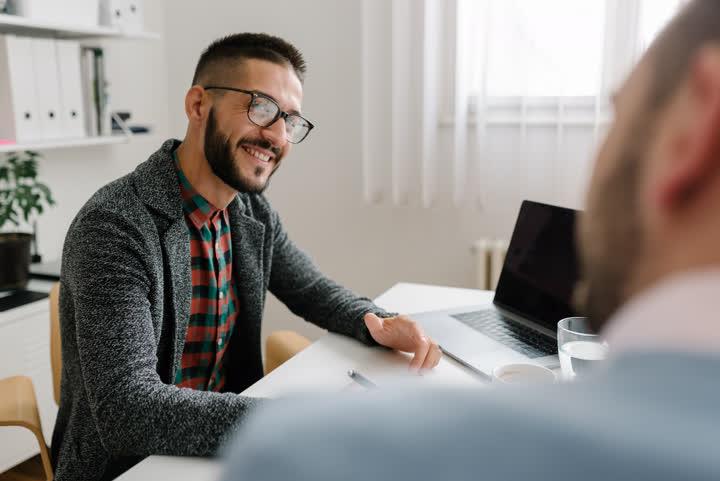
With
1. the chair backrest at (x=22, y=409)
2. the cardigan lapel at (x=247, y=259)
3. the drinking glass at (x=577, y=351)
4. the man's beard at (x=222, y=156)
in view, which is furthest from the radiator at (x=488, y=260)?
the chair backrest at (x=22, y=409)

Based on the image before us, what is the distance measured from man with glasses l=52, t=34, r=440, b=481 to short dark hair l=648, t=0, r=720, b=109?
2.56ft

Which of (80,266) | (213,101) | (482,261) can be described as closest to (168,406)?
(80,266)

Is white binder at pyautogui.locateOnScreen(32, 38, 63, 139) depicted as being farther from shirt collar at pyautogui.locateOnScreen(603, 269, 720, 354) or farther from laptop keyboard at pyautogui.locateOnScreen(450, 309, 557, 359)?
shirt collar at pyautogui.locateOnScreen(603, 269, 720, 354)

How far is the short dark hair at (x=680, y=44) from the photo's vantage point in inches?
11.2

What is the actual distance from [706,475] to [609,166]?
0.15m

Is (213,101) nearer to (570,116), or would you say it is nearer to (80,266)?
(80,266)

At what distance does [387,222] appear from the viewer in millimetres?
2697

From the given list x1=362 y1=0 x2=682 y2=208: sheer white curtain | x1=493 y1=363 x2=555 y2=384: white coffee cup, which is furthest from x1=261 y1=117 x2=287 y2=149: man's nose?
x1=362 y1=0 x2=682 y2=208: sheer white curtain

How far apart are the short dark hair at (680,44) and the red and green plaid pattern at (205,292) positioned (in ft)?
4.00

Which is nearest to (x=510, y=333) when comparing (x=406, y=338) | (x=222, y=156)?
(x=406, y=338)

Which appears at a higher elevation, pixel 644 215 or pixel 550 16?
pixel 550 16

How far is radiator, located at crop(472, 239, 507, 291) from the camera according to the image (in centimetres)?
239

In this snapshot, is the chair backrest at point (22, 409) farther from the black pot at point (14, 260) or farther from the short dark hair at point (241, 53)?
the short dark hair at point (241, 53)

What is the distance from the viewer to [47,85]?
224 centimetres
